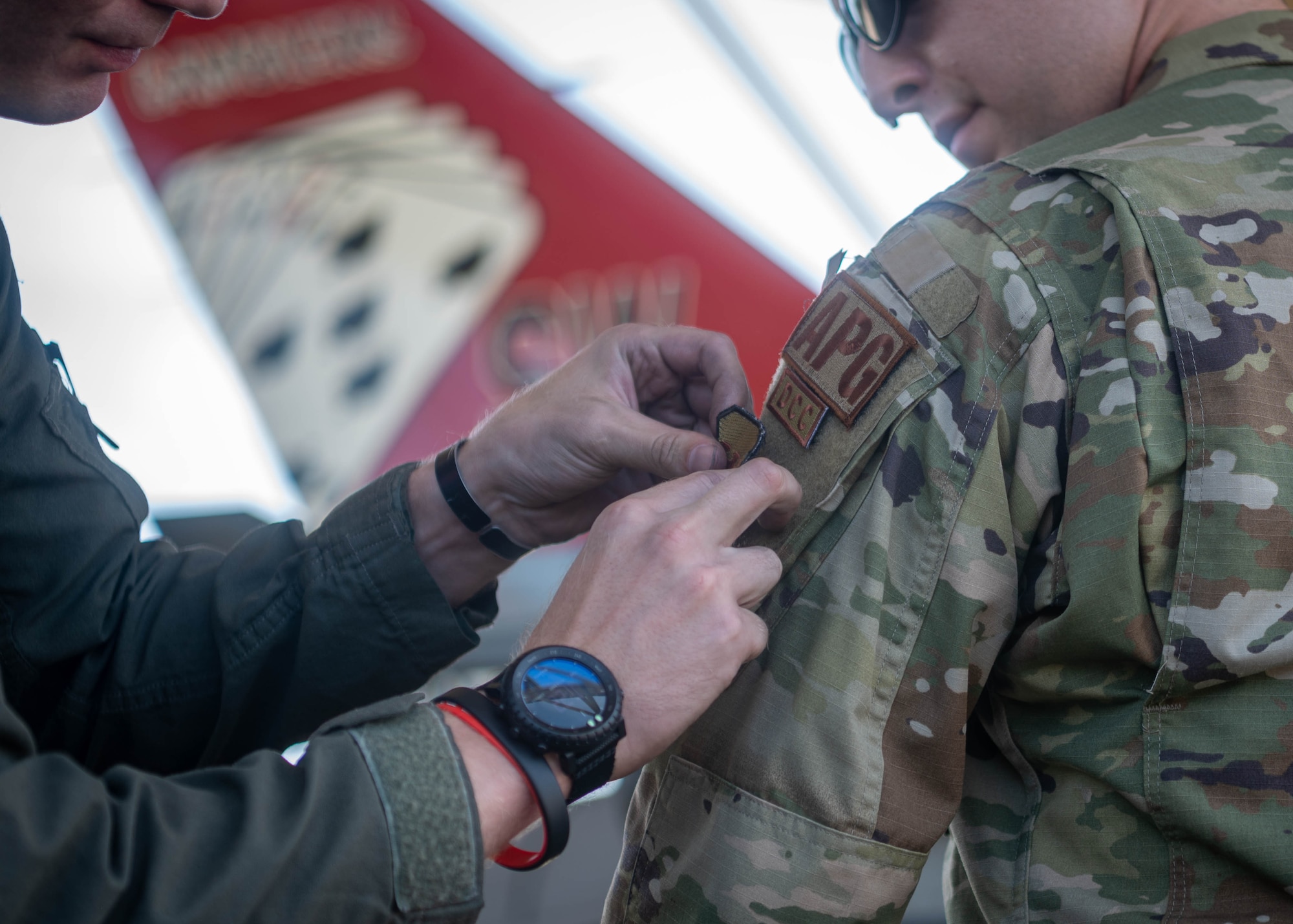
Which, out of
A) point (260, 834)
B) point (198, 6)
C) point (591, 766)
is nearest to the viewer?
point (260, 834)

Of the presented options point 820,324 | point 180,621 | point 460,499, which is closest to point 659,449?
point 820,324

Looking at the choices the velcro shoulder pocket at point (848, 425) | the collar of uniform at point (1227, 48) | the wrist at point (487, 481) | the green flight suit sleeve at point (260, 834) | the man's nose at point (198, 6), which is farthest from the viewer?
the wrist at point (487, 481)

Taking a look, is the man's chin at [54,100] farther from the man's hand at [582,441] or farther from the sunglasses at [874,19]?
the sunglasses at [874,19]

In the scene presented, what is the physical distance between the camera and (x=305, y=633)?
1.28 m

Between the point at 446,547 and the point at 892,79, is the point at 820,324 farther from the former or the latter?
the point at 446,547

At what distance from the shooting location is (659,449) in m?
1.12

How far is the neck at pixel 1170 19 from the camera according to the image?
3.57ft

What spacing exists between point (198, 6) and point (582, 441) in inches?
26.8

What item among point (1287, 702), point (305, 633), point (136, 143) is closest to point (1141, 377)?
point (1287, 702)

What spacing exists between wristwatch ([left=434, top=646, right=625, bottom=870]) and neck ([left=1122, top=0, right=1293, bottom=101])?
915mm

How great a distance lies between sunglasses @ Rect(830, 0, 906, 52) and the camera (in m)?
1.16

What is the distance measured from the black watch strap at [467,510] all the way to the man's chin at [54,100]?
58 centimetres

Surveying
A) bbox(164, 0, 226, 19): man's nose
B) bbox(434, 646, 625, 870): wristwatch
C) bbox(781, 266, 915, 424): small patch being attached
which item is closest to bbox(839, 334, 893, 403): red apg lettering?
bbox(781, 266, 915, 424): small patch being attached

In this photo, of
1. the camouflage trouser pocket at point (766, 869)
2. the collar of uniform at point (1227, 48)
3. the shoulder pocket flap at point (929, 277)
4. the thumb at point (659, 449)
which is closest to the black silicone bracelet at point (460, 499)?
the thumb at point (659, 449)
